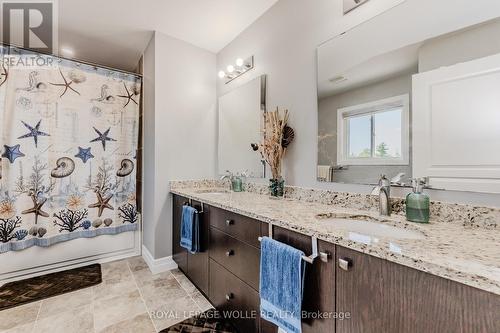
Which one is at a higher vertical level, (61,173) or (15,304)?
(61,173)

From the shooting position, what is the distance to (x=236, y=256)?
141 cm

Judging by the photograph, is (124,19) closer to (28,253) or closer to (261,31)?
(261,31)

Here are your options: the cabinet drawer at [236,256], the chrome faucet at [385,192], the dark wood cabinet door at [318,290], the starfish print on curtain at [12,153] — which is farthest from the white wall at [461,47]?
the starfish print on curtain at [12,153]

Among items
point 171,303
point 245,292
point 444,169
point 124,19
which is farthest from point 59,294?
point 444,169

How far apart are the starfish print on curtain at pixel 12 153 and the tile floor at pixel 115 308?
48.5 inches

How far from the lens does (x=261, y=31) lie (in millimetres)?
2109

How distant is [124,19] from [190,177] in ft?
5.46

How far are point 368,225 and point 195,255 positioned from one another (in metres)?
1.40

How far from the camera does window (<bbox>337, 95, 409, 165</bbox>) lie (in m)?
1.19

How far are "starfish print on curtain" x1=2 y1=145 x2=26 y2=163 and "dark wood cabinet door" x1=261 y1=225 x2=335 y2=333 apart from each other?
2517 millimetres

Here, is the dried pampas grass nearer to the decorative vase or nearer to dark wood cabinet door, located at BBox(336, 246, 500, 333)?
the decorative vase

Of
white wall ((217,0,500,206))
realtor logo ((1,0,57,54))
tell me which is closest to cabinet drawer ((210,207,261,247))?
white wall ((217,0,500,206))

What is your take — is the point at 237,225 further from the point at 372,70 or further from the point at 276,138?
the point at 372,70

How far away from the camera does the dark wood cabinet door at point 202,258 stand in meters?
1.75
